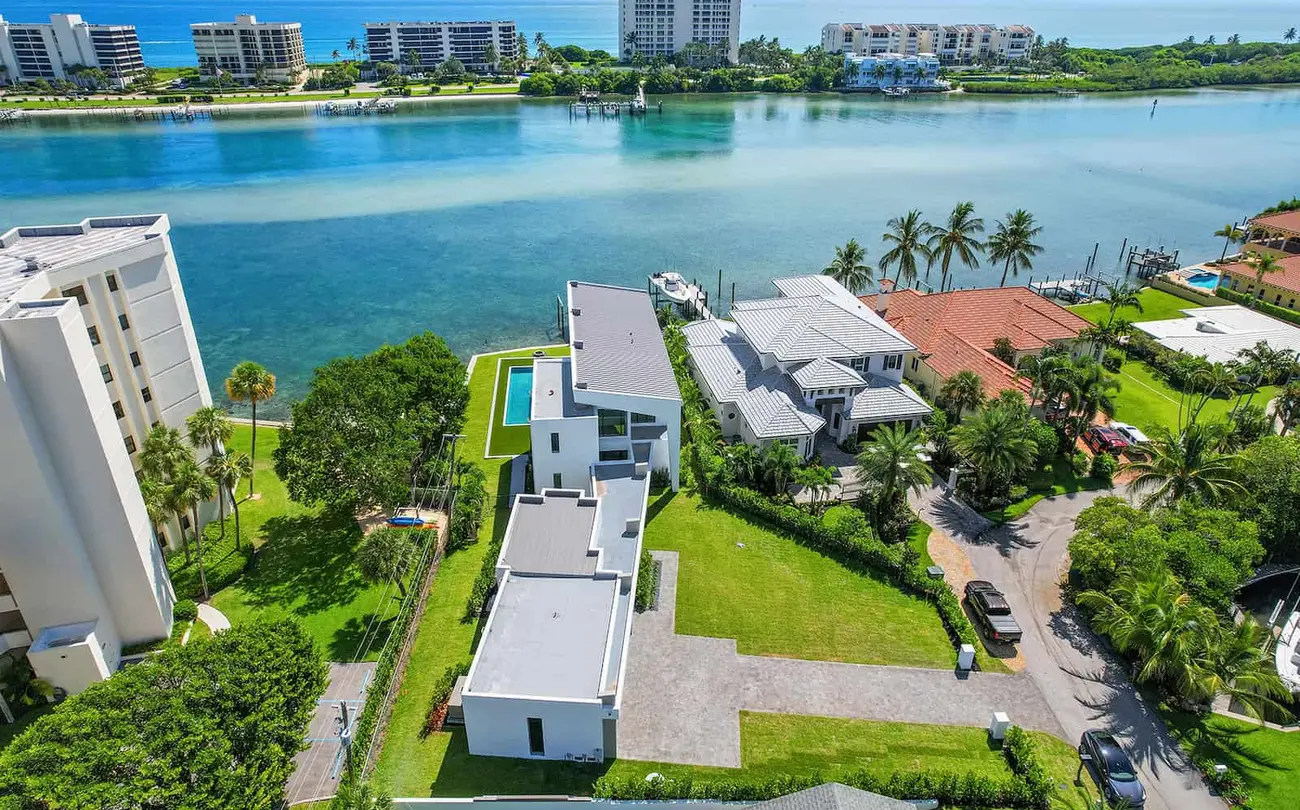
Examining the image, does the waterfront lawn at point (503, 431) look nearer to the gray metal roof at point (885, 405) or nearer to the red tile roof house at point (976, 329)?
the gray metal roof at point (885, 405)

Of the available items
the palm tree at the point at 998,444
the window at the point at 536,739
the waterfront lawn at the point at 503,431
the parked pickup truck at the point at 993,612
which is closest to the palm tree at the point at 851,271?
the palm tree at the point at 998,444

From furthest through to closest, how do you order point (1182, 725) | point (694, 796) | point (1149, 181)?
1. point (1149, 181)
2. point (1182, 725)
3. point (694, 796)

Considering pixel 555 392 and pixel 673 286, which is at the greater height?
pixel 555 392

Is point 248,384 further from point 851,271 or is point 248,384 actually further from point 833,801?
point 851,271

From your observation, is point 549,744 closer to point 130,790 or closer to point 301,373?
point 130,790

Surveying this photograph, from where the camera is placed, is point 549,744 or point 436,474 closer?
point 549,744

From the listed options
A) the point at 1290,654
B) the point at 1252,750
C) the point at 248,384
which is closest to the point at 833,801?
the point at 1252,750

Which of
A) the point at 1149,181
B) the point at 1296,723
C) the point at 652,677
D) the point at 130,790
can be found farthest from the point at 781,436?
the point at 1149,181
